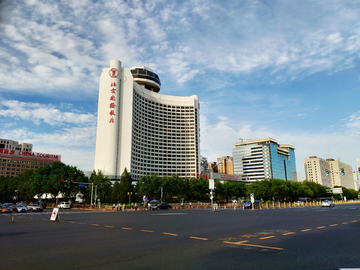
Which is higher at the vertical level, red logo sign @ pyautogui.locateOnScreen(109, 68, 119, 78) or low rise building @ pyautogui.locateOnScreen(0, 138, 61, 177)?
red logo sign @ pyautogui.locateOnScreen(109, 68, 119, 78)

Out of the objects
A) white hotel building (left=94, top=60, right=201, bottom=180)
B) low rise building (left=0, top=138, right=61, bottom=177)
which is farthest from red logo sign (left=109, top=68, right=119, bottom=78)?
low rise building (left=0, top=138, right=61, bottom=177)

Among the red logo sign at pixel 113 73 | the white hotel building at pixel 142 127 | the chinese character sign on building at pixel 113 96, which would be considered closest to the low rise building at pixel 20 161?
the white hotel building at pixel 142 127

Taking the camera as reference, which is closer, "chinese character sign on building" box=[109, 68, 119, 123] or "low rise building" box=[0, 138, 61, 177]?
"chinese character sign on building" box=[109, 68, 119, 123]

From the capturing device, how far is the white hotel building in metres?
120

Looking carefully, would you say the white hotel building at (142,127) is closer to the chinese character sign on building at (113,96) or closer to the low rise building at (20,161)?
the chinese character sign on building at (113,96)

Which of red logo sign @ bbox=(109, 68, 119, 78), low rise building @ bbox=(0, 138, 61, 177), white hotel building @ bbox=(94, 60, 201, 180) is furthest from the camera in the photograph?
low rise building @ bbox=(0, 138, 61, 177)

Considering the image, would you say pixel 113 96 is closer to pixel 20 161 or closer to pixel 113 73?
pixel 113 73

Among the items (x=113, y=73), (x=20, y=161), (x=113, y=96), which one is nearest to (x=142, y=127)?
(x=113, y=96)

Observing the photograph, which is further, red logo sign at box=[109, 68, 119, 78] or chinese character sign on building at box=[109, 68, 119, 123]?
red logo sign at box=[109, 68, 119, 78]

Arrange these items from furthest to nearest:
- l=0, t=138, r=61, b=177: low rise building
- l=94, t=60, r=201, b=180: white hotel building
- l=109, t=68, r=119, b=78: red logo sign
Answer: l=0, t=138, r=61, b=177: low rise building, l=109, t=68, r=119, b=78: red logo sign, l=94, t=60, r=201, b=180: white hotel building

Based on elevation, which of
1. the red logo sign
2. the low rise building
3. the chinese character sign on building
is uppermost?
the red logo sign

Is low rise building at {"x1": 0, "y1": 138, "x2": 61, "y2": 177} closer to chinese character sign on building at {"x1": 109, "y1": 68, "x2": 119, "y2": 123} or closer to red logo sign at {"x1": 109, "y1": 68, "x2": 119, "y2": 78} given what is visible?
chinese character sign on building at {"x1": 109, "y1": 68, "x2": 119, "y2": 123}

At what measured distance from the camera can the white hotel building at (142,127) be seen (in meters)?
120

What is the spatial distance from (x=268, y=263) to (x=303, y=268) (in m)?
0.87
